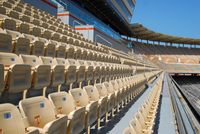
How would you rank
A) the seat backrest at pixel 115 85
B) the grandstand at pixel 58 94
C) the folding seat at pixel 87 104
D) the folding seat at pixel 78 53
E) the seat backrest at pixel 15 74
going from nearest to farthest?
the grandstand at pixel 58 94, the seat backrest at pixel 15 74, the folding seat at pixel 87 104, the seat backrest at pixel 115 85, the folding seat at pixel 78 53

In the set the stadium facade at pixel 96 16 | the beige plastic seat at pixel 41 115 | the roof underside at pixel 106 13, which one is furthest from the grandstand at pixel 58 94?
the roof underside at pixel 106 13

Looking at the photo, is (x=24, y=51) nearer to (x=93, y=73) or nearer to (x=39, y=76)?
(x=39, y=76)

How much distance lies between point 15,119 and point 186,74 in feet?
127

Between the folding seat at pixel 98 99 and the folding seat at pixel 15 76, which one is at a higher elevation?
the folding seat at pixel 15 76

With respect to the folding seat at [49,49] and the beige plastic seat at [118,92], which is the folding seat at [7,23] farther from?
the beige plastic seat at [118,92]

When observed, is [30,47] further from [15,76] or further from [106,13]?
[106,13]

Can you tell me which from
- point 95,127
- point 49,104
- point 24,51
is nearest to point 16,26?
point 24,51

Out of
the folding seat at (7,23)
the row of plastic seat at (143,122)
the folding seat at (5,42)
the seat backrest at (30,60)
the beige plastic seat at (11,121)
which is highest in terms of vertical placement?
the folding seat at (7,23)

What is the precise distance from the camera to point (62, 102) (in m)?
2.90

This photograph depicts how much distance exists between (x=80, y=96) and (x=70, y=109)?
55cm

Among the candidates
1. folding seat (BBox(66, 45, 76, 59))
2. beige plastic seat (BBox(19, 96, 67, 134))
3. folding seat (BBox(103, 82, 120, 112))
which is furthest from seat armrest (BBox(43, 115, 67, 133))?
folding seat (BBox(66, 45, 76, 59))

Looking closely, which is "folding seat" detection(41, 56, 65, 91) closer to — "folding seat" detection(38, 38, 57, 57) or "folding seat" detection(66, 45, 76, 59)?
"folding seat" detection(38, 38, 57, 57)

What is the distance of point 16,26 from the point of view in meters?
5.41

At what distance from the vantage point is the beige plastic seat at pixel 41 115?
2158mm
